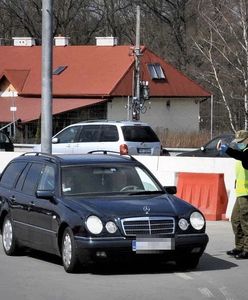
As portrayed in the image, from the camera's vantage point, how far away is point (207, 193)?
16594 millimetres

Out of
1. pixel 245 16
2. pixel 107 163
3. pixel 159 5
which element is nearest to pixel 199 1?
pixel 159 5

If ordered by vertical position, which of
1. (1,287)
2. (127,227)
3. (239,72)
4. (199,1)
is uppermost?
(199,1)

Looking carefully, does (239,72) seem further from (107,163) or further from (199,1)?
(107,163)

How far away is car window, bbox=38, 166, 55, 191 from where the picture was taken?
443 inches

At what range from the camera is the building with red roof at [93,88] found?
1999 inches

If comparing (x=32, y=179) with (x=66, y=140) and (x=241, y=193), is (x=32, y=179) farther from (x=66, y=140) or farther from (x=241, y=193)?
(x=66, y=140)

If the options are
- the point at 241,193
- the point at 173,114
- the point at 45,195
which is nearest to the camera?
the point at 45,195

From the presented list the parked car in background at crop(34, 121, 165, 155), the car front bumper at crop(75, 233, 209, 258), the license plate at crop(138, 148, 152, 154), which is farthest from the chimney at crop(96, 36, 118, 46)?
the car front bumper at crop(75, 233, 209, 258)

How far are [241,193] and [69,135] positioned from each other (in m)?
16.4

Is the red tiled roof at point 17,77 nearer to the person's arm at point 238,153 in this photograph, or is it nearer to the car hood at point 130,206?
the person's arm at point 238,153

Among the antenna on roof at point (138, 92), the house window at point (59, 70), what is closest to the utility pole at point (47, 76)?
the antenna on roof at point (138, 92)

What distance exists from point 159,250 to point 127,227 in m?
0.48

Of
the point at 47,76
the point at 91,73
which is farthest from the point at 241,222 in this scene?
the point at 91,73

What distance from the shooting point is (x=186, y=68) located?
64.4 metres
